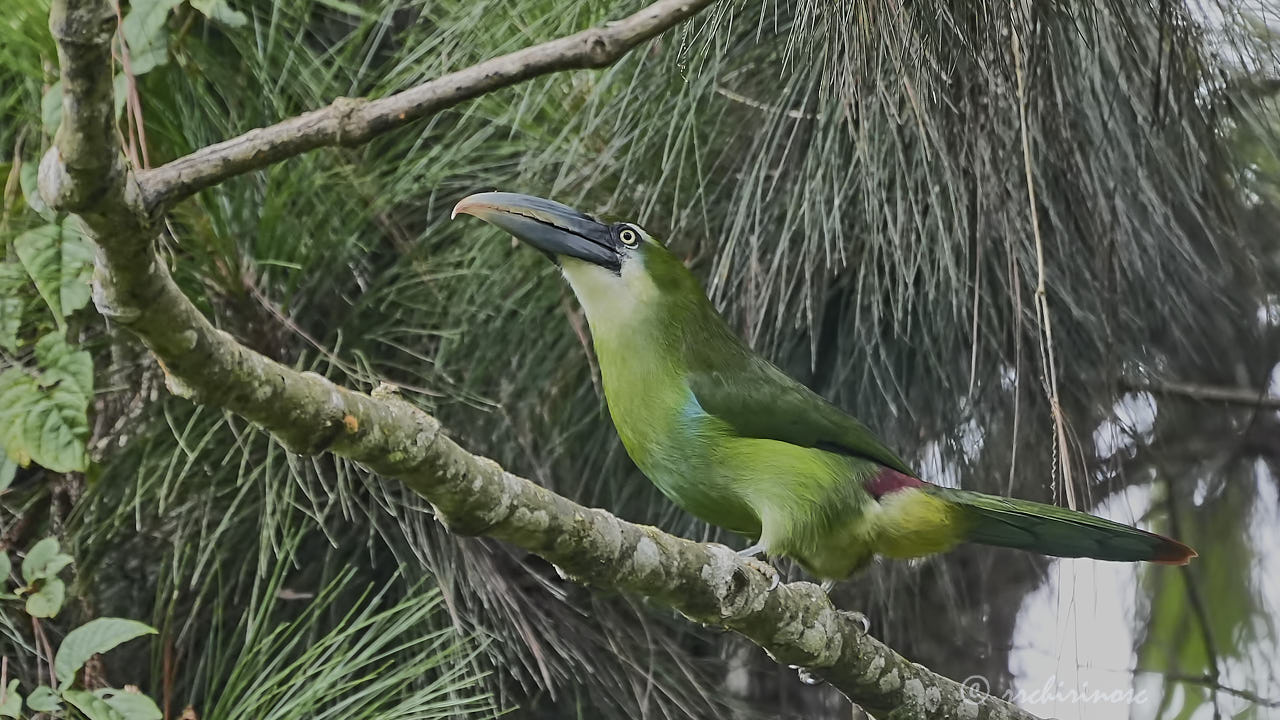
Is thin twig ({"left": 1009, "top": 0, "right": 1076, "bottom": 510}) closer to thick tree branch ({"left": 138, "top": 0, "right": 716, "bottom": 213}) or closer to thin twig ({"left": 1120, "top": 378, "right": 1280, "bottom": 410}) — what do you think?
thick tree branch ({"left": 138, "top": 0, "right": 716, "bottom": 213})

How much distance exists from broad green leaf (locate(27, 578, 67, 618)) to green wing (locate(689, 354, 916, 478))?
2.83 feet

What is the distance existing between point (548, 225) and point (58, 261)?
0.61 m

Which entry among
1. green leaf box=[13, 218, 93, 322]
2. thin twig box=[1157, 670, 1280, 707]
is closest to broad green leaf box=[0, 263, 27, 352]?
green leaf box=[13, 218, 93, 322]

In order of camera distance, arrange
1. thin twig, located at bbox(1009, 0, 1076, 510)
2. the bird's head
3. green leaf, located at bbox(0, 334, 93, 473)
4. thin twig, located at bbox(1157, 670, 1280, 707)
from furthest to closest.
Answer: thin twig, located at bbox(1157, 670, 1280, 707), the bird's head, green leaf, located at bbox(0, 334, 93, 473), thin twig, located at bbox(1009, 0, 1076, 510)

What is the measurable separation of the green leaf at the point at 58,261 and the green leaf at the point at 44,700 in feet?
1.44

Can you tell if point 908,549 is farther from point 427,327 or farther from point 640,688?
point 427,327

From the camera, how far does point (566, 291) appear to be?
2.06 meters

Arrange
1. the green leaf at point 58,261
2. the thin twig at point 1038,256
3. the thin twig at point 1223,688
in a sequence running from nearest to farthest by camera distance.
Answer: the thin twig at point 1038,256, the green leaf at point 58,261, the thin twig at point 1223,688

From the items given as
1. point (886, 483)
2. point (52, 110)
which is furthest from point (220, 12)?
point (886, 483)

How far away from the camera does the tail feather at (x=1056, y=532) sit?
165 centimetres

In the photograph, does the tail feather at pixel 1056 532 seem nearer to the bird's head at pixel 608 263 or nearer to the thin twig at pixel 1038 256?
the thin twig at pixel 1038 256

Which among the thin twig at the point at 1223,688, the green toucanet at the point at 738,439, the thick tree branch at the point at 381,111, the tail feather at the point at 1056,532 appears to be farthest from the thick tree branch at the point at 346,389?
the thin twig at the point at 1223,688

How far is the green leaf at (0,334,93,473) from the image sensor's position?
154 cm

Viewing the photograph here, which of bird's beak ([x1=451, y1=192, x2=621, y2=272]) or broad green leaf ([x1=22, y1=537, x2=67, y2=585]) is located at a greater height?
bird's beak ([x1=451, y1=192, x2=621, y2=272])
